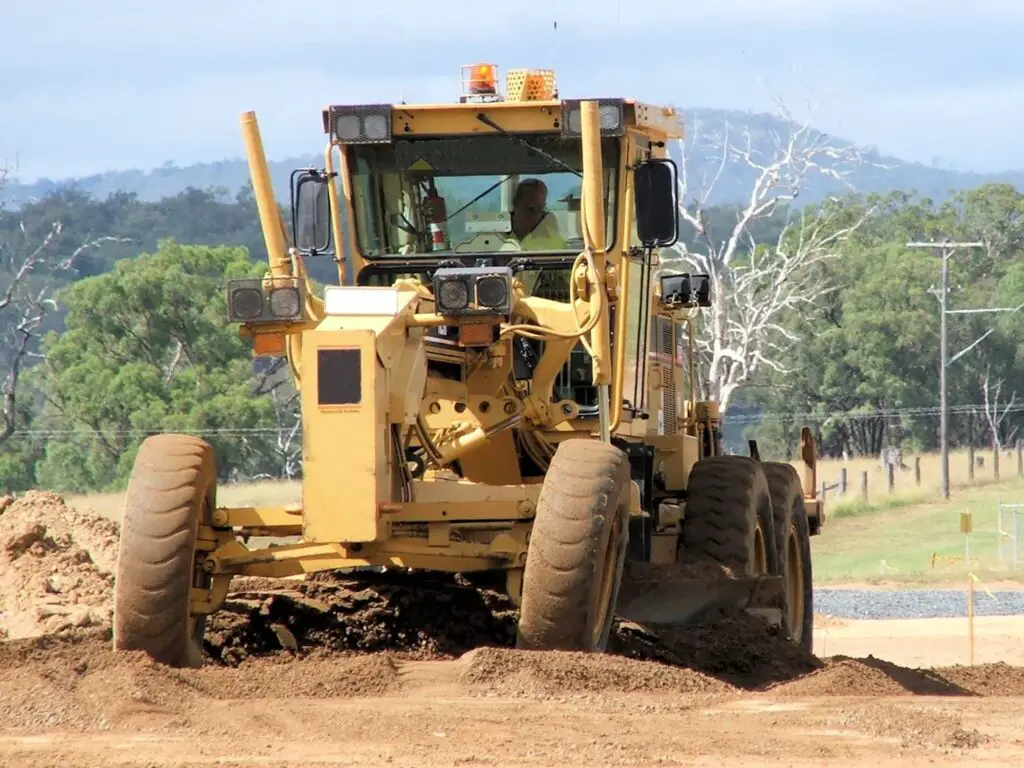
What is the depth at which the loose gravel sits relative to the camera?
2941cm

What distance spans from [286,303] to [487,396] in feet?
5.82

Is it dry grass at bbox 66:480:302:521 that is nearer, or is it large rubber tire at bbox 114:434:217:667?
large rubber tire at bbox 114:434:217:667

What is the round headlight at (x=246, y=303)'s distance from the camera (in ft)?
37.7

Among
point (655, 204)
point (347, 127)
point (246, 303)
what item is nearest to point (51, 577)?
point (347, 127)

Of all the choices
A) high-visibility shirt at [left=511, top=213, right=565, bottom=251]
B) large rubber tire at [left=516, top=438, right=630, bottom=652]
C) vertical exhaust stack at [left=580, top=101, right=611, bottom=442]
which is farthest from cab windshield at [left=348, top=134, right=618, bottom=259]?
large rubber tire at [left=516, top=438, right=630, bottom=652]

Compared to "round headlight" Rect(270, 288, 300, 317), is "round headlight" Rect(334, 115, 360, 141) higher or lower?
higher

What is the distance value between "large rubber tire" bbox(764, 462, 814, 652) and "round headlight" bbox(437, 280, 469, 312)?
4.66 meters

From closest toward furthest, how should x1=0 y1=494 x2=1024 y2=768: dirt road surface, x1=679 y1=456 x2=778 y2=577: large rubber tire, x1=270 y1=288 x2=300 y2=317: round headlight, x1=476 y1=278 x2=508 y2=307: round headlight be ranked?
1. x1=0 y1=494 x2=1024 y2=768: dirt road surface
2. x1=270 y1=288 x2=300 y2=317: round headlight
3. x1=476 y1=278 x2=508 y2=307: round headlight
4. x1=679 y1=456 x2=778 y2=577: large rubber tire

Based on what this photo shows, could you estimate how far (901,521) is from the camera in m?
49.2

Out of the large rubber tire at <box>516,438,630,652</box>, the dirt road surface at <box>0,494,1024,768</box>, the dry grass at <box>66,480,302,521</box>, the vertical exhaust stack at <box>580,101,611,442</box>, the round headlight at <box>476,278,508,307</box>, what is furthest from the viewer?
the dry grass at <box>66,480,302,521</box>

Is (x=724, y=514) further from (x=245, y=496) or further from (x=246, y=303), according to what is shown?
(x=245, y=496)

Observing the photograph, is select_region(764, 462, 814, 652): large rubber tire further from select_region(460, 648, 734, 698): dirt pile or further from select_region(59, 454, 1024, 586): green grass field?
select_region(59, 454, 1024, 586): green grass field

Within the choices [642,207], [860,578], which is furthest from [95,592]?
[860,578]

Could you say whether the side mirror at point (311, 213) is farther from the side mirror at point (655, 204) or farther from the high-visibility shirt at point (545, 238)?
the side mirror at point (655, 204)
